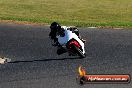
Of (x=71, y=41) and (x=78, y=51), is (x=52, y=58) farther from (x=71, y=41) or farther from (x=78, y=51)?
(x=71, y=41)

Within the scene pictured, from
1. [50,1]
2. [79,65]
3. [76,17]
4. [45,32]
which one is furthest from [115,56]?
[50,1]

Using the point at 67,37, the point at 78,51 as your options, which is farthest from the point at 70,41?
the point at 78,51

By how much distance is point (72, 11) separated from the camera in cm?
3384

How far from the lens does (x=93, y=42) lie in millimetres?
24078

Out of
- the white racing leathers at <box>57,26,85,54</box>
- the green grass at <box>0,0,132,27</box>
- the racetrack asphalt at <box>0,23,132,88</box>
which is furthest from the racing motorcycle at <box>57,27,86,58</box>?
the green grass at <box>0,0,132,27</box>

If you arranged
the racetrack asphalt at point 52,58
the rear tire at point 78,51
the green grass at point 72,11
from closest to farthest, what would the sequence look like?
the racetrack asphalt at point 52,58, the rear tire at point 78,51, the green grass at point 72,11

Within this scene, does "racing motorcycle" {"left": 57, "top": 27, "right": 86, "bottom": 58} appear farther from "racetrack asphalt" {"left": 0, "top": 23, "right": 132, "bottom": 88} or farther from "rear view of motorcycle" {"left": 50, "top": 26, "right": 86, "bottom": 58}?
"racetrack asphalt" {"left": 0, "top": 23, "right": 132, "bottom": 88}

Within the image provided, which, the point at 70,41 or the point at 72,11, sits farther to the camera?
the point at 72,11

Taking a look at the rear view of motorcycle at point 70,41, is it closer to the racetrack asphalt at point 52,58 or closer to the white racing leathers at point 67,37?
the white racing leathers at point 67,37

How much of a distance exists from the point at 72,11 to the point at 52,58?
13.2m

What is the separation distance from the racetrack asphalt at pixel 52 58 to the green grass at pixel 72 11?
2791 millimetres

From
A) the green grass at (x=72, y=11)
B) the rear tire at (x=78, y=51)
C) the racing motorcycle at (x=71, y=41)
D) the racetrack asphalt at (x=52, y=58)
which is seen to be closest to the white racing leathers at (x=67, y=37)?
the racing motorcycle at (x=71, y=41)

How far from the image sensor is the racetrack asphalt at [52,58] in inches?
713

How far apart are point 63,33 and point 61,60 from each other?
199cm
